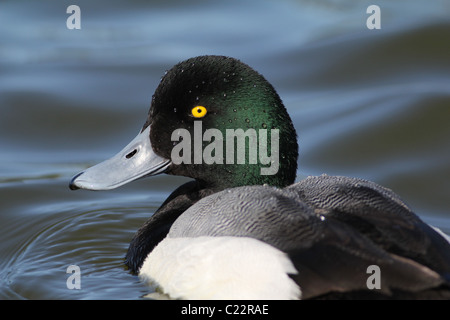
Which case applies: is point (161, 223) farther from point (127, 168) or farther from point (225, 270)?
point (225, 270)

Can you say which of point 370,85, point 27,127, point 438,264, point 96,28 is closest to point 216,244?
point 438,264

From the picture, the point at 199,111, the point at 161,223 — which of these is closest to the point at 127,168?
the point at 161,223

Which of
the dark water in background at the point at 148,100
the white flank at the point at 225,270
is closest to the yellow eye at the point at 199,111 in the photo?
the white flank at the point at 225,270

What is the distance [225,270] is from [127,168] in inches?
51.8

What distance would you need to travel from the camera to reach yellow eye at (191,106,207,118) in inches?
181

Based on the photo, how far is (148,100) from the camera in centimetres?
755

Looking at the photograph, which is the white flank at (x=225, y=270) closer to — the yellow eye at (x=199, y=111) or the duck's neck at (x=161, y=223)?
the duck's neck at (x=161, y=223)

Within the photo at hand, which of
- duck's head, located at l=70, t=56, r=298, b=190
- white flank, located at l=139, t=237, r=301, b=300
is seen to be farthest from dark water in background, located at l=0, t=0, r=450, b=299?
duck's head, located at l=70, t=56, r=298, b=190

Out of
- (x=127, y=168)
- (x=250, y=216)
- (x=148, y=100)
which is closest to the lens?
(x=250, y=216)

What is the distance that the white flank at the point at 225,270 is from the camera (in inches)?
141

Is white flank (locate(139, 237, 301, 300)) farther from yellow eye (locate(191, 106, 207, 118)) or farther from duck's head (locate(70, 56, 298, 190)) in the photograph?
yellow eye (locate(191, 106, 207, 118))

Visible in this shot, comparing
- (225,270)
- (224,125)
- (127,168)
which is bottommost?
(225,270)
